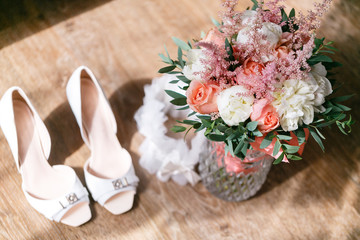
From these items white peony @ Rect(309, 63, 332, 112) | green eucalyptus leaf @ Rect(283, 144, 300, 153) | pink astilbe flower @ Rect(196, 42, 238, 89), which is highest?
white peony @ Rect(309, 63, 332, 112)

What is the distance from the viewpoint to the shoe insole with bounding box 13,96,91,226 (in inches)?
40.5

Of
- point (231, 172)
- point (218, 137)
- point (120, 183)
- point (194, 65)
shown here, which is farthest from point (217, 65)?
point (120, 183)

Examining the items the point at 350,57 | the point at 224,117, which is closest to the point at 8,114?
the point at 224,117

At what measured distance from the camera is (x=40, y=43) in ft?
4.27

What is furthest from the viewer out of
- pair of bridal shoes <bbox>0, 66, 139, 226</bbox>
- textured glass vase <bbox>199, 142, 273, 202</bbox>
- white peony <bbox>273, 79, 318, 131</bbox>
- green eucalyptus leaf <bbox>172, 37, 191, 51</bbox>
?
pair of bridal shoes <bbox>0, 66, 139, 226</bbox>

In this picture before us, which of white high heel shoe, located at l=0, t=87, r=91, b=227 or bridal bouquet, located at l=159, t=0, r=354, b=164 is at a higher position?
bridal bouquet, located at l=159, t=0, r=354, b=164

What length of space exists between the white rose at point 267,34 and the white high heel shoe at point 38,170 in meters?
0.63

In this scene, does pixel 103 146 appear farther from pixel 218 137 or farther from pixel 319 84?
pixel 319 84

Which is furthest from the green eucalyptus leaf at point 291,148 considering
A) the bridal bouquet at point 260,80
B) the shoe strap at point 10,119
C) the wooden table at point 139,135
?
the shoe strap at point 10,119

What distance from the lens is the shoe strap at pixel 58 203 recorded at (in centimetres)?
98

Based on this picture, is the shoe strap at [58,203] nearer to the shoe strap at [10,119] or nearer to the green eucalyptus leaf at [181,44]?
the shoe strap at [10,119]

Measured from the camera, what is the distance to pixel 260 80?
617 millimetres

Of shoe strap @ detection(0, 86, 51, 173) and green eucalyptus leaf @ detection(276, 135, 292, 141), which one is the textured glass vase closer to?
green eucalyptus leaf @ detection(276, 135, 292, 141)

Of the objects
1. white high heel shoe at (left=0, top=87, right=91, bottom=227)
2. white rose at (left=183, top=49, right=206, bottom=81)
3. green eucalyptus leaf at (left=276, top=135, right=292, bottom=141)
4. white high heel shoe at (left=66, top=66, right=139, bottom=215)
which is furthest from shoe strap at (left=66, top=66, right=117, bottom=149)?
green eucalyptus leaf at (left=276, top=135, right=292, bottom=141)
